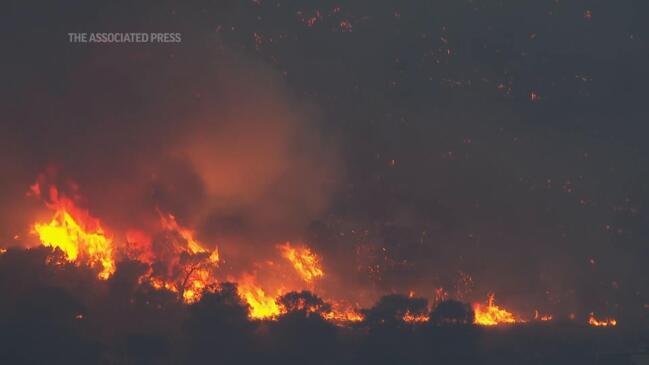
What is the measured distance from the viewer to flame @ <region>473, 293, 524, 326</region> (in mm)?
107000

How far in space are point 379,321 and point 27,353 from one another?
3797cm

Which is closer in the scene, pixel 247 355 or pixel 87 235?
pixel 247 355

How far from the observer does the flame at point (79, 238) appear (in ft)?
299

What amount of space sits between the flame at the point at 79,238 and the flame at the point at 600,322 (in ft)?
225

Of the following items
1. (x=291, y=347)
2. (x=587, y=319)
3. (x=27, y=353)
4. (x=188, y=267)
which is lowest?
(x=27, y=353)

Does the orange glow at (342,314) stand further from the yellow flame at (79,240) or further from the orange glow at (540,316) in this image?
the orange glow at (540,316)

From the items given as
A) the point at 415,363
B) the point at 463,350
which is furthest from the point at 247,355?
the point at 463,350

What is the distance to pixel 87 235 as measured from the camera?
9200 cm

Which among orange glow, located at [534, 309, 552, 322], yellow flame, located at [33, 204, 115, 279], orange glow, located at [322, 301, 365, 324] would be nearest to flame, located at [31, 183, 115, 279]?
yellow flame, located at [33, 204, 115, 279]

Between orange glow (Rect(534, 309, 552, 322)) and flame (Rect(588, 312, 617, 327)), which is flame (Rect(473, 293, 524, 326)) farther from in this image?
flame (Rect(588, 312, 617, 327))

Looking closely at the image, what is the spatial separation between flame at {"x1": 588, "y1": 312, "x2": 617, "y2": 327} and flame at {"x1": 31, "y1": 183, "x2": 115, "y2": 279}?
68.7m

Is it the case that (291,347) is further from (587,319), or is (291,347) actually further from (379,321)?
(587,319)

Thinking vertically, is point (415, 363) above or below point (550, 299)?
below

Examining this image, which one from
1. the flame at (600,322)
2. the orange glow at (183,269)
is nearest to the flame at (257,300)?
the orange glow at (183,269)
